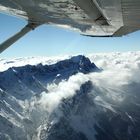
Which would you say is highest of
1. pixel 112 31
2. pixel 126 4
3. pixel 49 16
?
pixel 126 4

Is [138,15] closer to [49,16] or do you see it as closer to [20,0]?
[20,0]

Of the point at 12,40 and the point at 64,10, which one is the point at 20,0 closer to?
the point at 64,10

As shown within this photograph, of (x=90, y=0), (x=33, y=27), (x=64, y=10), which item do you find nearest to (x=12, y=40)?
(x=33, y=27)

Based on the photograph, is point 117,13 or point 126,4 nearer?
point 126,4

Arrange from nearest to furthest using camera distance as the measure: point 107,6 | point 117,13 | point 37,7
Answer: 1. point 107,6
2. point 117,13
3. point 37,7

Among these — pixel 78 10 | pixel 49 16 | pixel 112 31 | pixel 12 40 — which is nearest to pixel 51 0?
pixel 78 10

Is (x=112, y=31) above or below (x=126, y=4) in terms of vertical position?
below

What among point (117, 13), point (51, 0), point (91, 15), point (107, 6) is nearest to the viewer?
point (107, 6)
